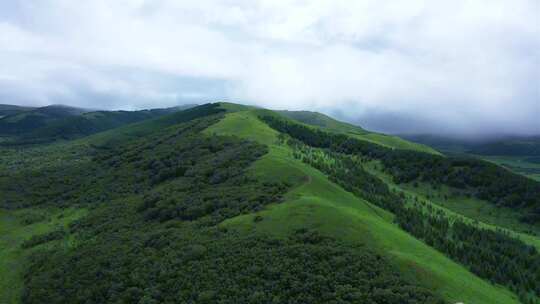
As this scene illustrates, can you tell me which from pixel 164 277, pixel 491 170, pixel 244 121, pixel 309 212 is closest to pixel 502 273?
pixel 309 212

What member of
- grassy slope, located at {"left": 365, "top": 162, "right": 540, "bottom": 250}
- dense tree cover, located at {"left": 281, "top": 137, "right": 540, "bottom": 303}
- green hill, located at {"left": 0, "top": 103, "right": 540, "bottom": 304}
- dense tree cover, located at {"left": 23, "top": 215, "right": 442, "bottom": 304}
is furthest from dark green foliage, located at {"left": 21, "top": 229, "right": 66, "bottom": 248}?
grassy slope, located at {"left": 365, "top": 162, "right": 540, "bottom": 250}

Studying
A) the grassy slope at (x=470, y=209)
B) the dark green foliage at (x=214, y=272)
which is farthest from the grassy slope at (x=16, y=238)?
the grassy slope at (x=470, y=209)

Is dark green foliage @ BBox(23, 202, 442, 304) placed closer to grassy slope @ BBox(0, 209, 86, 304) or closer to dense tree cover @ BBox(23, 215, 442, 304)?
dense tree cover @ BBox(23, 215, 442, 304)

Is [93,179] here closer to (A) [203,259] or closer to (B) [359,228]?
(A) [203,259]

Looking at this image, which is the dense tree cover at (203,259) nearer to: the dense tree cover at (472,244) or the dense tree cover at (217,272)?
the dense tree cover at (217,272)

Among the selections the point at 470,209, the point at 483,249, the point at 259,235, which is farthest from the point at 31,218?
the point at 470,209

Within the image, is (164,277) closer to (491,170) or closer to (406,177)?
(406,177)
